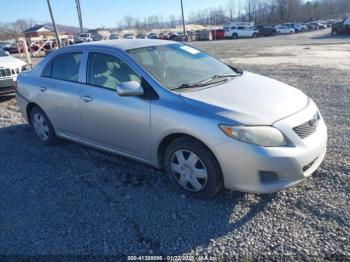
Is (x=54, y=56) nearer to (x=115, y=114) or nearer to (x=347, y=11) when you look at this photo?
(x=115, y=114)

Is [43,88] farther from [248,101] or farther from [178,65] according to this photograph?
[248,101]

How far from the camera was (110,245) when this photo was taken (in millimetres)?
2912

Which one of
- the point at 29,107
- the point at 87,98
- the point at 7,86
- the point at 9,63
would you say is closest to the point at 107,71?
the point at 87,98

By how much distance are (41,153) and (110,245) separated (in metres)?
2.69

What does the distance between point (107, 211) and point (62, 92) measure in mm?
2005

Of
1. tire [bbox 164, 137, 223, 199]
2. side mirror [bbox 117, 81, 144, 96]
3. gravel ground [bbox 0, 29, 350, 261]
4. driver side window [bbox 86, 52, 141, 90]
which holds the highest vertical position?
driver side window [bbox 86, 52, 141, 90]

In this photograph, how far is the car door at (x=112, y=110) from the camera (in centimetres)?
372

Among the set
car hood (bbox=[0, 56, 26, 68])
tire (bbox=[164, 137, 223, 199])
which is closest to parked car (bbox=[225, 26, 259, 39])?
car hood (bbox=[0, 56, 26, 68])

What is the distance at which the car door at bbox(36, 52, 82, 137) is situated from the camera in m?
4.50

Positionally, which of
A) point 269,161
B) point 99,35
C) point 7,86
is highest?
point 99,35

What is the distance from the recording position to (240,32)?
162 feet

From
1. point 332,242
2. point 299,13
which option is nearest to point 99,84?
point 332,242

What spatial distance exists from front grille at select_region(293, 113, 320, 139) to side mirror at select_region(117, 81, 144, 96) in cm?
162

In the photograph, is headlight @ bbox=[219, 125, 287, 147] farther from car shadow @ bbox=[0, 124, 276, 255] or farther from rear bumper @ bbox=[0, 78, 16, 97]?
rear bumper @ bbox=[0, 78, 16, 97]
